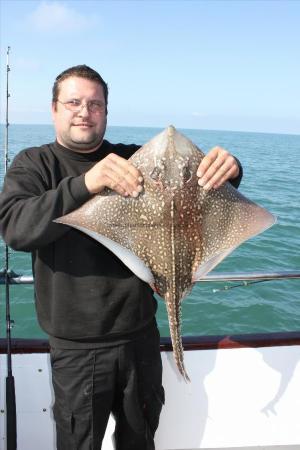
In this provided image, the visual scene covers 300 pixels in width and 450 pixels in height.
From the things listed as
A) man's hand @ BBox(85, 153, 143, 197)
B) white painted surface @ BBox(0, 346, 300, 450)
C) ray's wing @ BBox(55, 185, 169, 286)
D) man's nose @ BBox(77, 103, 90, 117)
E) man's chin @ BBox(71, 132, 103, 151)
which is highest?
man's nose @ BBox(77, 103, 90, 117)

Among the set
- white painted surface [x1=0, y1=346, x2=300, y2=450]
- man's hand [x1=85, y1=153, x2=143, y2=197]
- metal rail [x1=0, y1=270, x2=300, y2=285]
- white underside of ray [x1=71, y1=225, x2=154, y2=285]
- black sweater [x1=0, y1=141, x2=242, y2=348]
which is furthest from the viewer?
white painted surface [x1=0, y1=346, x2=300, y2=450]

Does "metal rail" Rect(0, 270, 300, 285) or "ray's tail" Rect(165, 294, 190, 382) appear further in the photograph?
"metal rail" Rect(0, 270, 300, 285)

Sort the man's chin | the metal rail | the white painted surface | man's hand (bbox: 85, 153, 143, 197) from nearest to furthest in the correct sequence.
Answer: man's hand (bbox: 85, 153, 143, 197) → the man's chin → the metal rail → the white painted surface

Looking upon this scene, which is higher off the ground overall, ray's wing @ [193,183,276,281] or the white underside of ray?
ray's wing @ [193,183,276,281]

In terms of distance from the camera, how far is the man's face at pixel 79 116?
2.48 meters

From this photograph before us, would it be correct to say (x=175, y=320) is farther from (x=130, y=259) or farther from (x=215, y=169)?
(x=215, y=169)

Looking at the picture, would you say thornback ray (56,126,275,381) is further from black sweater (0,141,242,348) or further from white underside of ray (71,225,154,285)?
black sweater (0,141,242,348)

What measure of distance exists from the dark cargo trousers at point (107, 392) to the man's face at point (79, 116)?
1.30m

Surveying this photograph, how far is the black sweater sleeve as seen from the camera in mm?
2117

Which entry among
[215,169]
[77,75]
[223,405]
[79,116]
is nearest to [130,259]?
[215,169]

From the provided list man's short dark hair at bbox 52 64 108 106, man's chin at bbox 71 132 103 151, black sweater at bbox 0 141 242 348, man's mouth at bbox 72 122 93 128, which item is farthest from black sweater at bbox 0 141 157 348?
man's short dark hair at bbox 52 64 108 106

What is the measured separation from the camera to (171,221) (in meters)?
2.16

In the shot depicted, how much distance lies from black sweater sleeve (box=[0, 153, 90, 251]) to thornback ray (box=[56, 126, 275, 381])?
74 millimetres

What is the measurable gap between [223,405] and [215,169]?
2.27 metres
